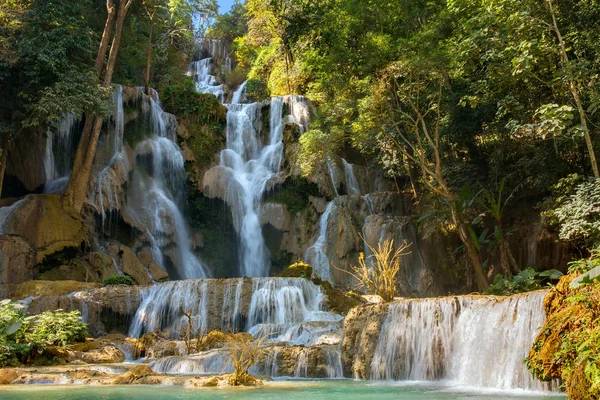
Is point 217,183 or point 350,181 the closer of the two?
point 217,183

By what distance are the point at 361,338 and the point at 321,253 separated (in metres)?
11.3

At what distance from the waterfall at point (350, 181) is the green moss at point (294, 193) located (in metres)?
1.65

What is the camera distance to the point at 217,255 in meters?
23.6

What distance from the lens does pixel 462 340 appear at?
886 cm

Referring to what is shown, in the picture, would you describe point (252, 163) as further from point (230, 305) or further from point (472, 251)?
point (472, 251)

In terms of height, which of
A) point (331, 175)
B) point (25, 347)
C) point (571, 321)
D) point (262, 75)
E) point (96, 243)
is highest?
point (262, 75)

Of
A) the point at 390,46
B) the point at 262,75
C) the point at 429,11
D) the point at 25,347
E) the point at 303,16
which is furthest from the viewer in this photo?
the point at 262,75

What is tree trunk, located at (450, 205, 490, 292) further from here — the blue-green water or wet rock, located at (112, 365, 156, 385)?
wet rock, located at (112, 365, 156, 385)

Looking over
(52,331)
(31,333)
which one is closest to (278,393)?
(31,333)

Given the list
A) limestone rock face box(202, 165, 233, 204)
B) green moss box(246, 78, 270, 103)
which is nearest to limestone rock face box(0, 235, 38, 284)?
limestone rock face box(202, 165, 233, 204)

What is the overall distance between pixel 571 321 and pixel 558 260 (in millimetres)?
12587

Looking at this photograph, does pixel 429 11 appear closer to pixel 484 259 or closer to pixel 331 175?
pixel 331 175

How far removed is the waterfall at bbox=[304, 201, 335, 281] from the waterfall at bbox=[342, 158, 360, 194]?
2.21m

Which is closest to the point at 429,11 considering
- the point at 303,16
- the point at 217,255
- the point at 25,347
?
the point at 303,16
